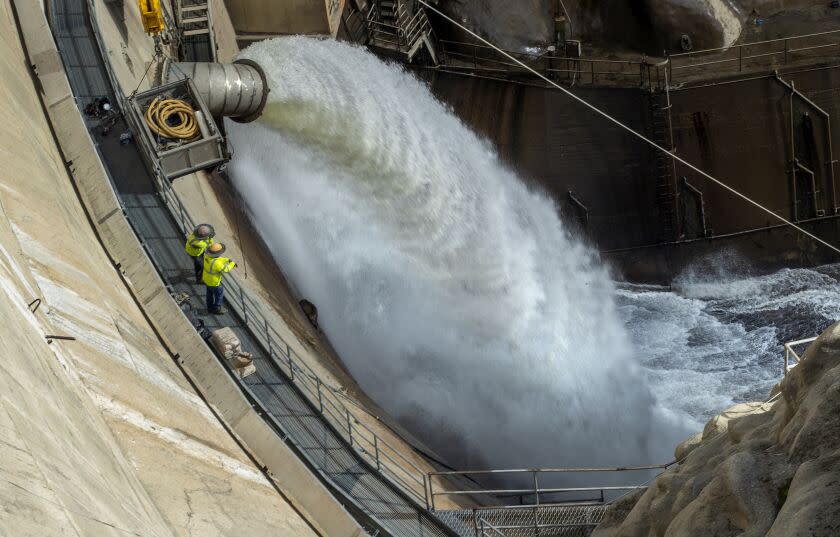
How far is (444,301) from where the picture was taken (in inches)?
709

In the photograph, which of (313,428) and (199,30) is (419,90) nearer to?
(199,30)

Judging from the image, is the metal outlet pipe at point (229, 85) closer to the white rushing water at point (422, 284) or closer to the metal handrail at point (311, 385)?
the white rushing water at point (422, 284)

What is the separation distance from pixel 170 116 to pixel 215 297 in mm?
3379

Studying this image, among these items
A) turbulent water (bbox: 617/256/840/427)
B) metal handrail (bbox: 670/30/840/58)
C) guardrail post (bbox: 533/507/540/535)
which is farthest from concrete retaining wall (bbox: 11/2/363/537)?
metal handrail (bbox: 670/30/840/58)

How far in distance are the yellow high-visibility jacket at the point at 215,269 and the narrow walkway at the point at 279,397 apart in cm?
51

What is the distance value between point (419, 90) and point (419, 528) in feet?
38.6

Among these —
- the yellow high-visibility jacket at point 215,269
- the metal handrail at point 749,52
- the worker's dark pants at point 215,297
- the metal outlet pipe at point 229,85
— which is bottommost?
the worker's dark pants at point 215,297

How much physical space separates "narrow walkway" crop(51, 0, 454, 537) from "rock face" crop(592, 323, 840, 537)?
274 centimetres

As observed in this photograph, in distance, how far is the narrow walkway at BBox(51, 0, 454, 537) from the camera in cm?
1175

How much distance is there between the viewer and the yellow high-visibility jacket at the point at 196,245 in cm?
1231

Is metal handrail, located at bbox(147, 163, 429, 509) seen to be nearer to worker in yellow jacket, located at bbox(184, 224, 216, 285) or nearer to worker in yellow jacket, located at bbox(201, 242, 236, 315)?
worker in yellow jacket, located at bbox(201, 242, 236, 315)

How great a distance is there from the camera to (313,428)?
477 inches

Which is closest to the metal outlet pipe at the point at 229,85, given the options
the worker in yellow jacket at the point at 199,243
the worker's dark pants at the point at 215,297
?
the worker in yellow jacket at the point at 199,243

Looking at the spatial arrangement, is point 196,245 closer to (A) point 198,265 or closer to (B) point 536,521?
(A) point 198,265
